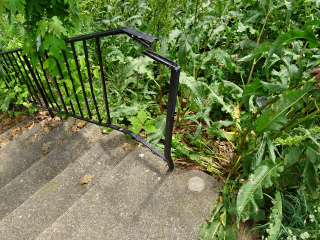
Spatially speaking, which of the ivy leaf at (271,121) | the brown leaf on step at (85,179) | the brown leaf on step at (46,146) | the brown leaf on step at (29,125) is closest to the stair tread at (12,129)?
the brown leaf on step at (29,125)

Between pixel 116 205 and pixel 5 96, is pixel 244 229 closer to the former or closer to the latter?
pixel 116 205

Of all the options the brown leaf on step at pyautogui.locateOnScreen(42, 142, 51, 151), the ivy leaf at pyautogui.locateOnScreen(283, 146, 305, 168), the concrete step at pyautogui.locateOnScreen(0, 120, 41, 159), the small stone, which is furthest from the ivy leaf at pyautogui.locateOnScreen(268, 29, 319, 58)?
the concrete step at pyautogui.locateOnScreen(0, 120, 41, 159)

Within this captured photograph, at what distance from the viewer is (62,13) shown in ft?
6.35

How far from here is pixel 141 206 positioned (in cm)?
148

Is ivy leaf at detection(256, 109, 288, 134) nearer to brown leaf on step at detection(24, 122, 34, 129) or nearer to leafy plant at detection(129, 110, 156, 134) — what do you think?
leafy plant at detection(129, 110, 156, 134)

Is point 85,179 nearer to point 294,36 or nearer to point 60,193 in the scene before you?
point 60,193

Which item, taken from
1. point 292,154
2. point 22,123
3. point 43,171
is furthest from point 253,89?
point 22,123

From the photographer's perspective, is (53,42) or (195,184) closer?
(195,184)

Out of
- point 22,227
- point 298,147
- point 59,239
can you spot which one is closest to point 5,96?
point 22,227

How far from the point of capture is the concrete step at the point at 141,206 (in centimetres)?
136

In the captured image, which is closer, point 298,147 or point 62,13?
point 298,147

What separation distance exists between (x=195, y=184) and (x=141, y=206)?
462 mm

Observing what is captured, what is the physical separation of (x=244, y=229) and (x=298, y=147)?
733 millimetres

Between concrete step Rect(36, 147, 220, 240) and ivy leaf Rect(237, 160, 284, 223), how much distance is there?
0.76 feet
